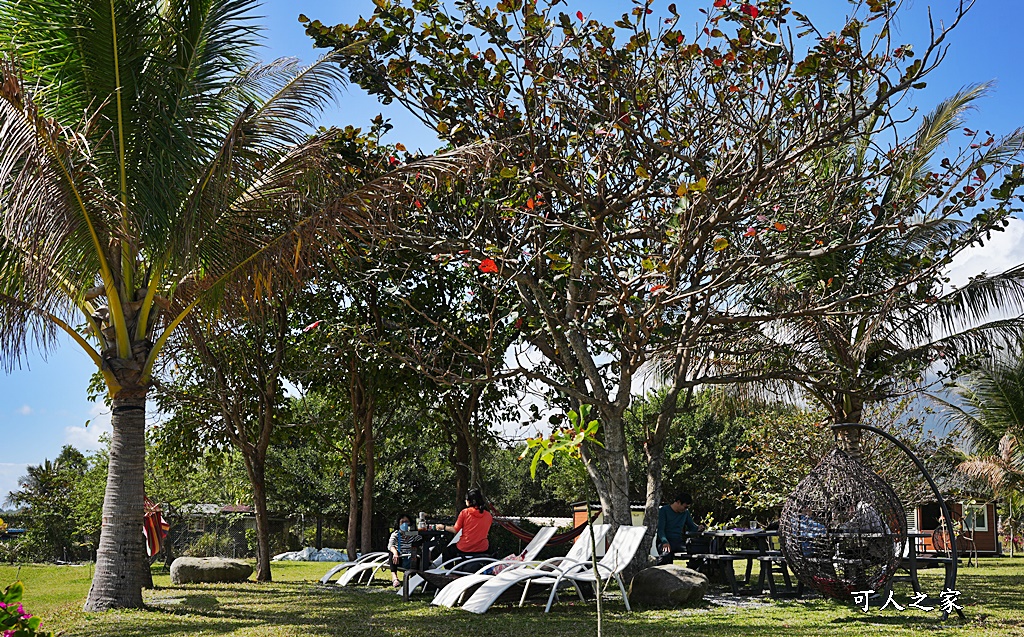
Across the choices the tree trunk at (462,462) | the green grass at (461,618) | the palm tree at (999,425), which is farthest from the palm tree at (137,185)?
the palm tree at (999,425)

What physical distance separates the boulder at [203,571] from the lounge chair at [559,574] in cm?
614

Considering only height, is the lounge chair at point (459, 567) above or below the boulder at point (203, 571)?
above

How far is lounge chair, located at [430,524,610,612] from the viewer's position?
964 cm

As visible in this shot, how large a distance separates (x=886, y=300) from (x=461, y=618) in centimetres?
670

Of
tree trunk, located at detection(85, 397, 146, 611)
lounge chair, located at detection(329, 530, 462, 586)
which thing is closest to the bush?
tree trunk, located at detection(85, 397, 146, 611)

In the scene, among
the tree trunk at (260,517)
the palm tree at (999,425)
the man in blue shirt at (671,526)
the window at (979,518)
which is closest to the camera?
the man in blue shirt at (671,526)

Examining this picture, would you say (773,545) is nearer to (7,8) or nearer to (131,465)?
(131,465)

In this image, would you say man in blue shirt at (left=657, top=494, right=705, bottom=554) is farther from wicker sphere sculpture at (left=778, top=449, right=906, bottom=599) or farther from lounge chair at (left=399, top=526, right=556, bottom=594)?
wicker sphere sculpture at (left=778, top=449, right=906, bottom=599)

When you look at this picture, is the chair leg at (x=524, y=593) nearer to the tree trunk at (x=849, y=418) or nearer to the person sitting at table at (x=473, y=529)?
the person sitting at table at (x=473, y=529)

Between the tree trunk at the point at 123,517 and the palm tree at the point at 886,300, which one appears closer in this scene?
the tree trunk at the point at 123,517

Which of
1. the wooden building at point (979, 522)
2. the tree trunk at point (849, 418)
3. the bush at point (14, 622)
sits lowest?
the wooden building at point (979, 522)

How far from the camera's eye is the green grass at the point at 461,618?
8242 mm

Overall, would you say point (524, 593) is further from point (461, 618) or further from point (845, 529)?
point (845, 529)

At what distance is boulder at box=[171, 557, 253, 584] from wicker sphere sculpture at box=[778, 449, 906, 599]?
9.03m
